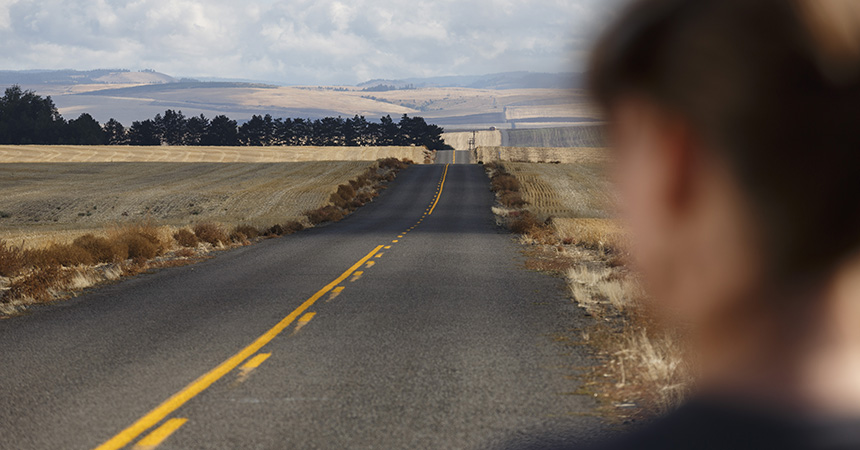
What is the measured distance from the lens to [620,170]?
4.53 ft

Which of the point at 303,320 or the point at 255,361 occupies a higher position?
the point at 255,361

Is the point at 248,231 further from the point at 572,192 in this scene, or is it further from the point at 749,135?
the point at 572,192

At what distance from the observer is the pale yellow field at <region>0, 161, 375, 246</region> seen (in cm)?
4416

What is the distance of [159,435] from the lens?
497cm

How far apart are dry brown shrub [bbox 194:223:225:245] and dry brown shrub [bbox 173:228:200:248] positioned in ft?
0.73

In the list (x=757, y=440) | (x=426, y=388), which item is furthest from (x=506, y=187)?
(x=757, y=440)

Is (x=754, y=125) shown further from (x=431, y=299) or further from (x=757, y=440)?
(x=431, y=299)

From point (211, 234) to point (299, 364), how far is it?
16.0 m

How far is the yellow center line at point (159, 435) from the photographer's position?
4.77 meters

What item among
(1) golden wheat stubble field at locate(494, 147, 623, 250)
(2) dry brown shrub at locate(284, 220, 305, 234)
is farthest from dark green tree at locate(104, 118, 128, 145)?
(2) dry brown shrub at locate(284, 220, 305, 234)

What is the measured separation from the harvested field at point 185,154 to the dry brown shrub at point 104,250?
78869 mm

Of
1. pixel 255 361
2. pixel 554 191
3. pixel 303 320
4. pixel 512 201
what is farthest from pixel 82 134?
pixel 255 361

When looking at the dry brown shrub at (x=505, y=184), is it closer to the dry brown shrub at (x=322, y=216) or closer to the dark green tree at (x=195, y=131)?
the dry brown shrub at (x=322, y=216)

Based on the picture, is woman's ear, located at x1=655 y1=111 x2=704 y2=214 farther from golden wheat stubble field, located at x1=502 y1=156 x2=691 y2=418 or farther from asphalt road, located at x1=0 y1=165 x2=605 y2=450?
asphalt road, located at x1=0 y1=165 x2=605 y2=450
